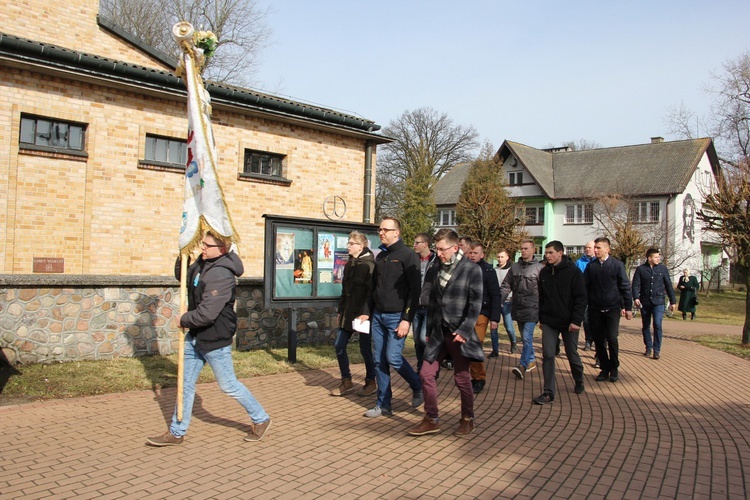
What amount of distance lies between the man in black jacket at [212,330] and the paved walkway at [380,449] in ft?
0.77

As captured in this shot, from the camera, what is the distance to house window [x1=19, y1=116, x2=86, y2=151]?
10977 mm

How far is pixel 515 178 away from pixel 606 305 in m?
38.5

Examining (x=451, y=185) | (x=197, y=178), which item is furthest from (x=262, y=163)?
(x=451, y=185)

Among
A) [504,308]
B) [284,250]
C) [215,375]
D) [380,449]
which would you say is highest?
[284,250]

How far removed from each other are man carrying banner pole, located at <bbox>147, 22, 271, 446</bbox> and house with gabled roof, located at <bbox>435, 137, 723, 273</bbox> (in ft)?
105

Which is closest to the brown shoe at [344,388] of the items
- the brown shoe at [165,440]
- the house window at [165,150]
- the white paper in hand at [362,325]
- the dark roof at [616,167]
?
the white paper in hand at [362,325]

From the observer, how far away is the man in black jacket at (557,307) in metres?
7.07

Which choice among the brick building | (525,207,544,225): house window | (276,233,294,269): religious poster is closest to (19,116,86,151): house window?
the brick building

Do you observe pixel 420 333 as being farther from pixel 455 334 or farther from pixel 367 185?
pixel 367 185

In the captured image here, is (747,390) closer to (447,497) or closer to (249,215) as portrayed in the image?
(447,497)

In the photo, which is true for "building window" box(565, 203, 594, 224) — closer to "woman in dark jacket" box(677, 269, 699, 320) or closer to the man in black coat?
"woman in dark jacket" box(677, 269, 699, 320)

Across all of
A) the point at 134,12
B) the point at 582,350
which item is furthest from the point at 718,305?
the point at 134,12

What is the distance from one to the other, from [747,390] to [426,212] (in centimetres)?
3170

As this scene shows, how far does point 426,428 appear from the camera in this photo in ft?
18.4
